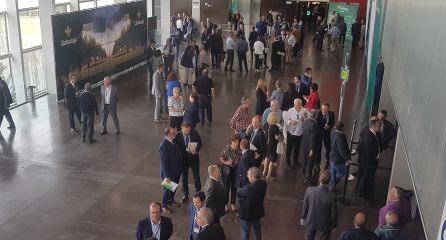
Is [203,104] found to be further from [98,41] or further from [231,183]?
[98,41]

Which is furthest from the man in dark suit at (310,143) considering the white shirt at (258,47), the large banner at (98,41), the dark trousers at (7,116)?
the white shirt at (258,47)

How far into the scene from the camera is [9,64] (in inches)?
594

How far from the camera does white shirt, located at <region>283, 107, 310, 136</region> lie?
31.8 feet

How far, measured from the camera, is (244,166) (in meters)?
7.49

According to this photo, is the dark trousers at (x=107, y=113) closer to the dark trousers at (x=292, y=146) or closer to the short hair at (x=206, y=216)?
the dark trousers at (x=292, y=146)

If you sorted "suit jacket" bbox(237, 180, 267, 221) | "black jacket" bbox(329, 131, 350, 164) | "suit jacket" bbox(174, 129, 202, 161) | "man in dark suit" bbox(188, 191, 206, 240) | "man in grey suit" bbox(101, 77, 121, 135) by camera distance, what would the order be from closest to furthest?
"man in dark suit" bbox(188, 191, 206, 240) → "suit jacket" bbox(237, 180, 267, 221) → "suit jacket" bbox(174, 129, 202, 161) → "black jacket" bbox(329, 131, 350, 164) → "man in grey suit" bbox(101, 77, 121, 135)

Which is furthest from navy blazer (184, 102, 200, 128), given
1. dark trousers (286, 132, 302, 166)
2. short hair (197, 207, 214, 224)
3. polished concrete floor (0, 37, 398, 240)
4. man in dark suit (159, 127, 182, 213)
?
short hair (197, 207, 214, 224)

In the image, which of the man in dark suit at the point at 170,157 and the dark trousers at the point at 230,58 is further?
the dark trousers at the point at 230,58

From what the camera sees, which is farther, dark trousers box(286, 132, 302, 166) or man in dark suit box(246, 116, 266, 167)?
dark trousers box(286, 132, 302, 166)

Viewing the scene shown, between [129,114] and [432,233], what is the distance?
11075 mm

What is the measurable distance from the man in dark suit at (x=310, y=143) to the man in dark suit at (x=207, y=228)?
404 centimetres

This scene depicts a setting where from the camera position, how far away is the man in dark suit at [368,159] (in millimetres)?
8367

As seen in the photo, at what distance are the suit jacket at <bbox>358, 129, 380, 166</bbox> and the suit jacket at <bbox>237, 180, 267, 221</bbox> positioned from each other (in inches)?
106

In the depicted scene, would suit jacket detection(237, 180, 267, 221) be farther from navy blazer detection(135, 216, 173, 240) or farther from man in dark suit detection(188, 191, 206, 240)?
navy blazer detection(135, 216, 173, 240)
